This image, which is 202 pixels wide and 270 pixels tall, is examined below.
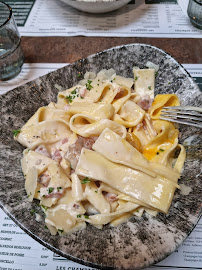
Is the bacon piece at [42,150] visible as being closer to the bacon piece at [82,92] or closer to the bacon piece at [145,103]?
the bacon piece at [82,92]

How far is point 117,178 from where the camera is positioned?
1.24m

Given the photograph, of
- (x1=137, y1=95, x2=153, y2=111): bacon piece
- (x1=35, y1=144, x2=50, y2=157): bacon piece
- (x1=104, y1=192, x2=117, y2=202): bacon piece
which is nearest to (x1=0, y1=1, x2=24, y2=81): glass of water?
(x1=35, y1=144, x2=50, y2=157): bacon piece

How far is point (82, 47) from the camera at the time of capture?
2.23 meters

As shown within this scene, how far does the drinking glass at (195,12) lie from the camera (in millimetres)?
2160

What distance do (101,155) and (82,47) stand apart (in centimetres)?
128

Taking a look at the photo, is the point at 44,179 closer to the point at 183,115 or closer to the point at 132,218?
the point at 132,218

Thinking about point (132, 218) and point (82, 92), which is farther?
point (82, 92)

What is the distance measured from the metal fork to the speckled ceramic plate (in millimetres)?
63

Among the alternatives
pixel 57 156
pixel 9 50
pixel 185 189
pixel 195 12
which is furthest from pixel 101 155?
pixel 195 12

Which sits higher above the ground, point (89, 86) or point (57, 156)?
point (89, 86)

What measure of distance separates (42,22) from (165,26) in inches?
45.4

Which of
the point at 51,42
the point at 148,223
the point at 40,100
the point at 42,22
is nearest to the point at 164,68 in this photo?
the point at 40,100

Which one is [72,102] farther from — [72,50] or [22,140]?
[72,50]

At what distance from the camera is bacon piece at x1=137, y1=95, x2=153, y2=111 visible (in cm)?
159
